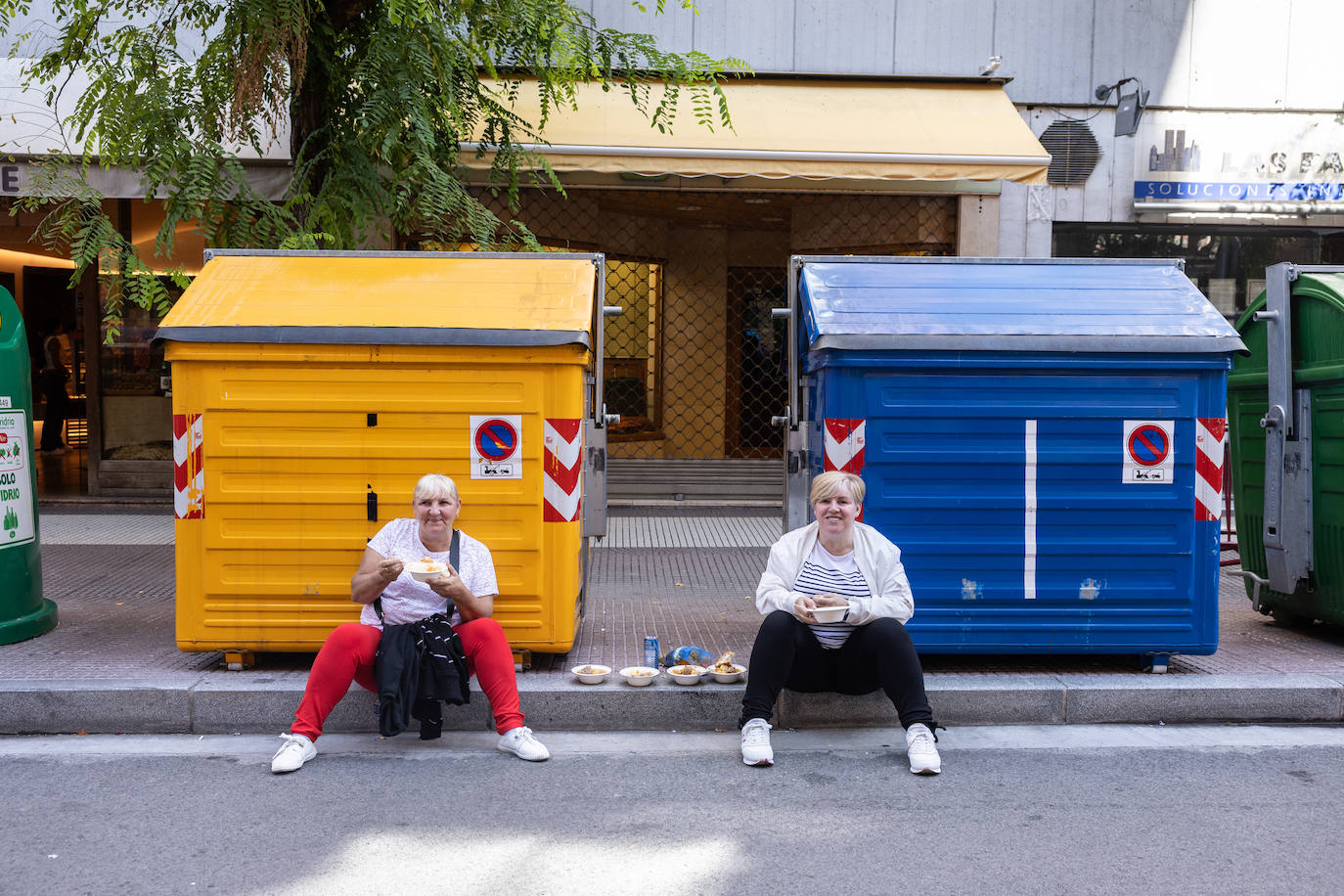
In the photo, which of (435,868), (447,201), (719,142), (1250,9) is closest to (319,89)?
(447,201)

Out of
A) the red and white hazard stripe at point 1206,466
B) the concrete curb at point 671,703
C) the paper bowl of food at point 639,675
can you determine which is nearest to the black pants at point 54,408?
the concrete curb at point 671,703

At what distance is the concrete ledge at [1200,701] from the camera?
4602mm

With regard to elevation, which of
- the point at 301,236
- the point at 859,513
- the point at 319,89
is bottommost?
the point at 859,513

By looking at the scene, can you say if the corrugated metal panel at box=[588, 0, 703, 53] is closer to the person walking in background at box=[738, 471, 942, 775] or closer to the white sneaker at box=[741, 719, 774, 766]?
the person walking in background at box=[738, 471, 942, 775]

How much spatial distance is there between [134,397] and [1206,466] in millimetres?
9011

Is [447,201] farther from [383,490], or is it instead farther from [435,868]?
[435,868]

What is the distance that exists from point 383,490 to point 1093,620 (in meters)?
3.10

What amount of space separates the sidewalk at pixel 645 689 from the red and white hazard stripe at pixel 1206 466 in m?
0.73

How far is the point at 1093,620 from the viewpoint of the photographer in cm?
475

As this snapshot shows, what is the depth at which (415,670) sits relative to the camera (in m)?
4.04

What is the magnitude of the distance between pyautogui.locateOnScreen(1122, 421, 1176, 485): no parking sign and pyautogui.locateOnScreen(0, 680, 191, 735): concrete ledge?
13.2ft

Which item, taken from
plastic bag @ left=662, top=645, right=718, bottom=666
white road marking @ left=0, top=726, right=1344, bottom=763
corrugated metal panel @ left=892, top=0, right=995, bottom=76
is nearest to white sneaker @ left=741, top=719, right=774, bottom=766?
white road marking @ left=0, top=726, right=1344, bottom=763

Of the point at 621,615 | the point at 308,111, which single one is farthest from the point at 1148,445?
the point at 308,111

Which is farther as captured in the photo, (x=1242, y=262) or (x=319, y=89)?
(x=1242, y=262)
